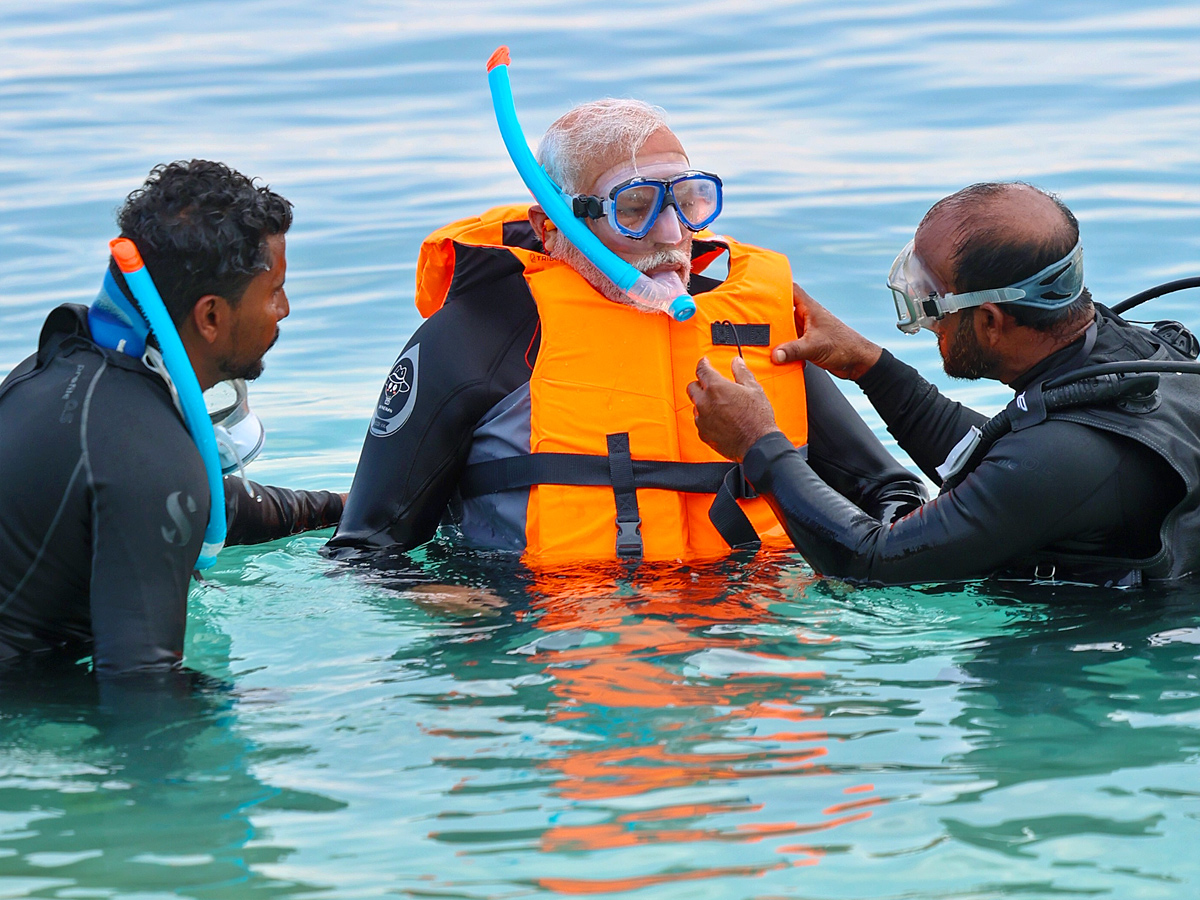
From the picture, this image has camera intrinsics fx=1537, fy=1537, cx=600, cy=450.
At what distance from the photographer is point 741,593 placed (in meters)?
4.05

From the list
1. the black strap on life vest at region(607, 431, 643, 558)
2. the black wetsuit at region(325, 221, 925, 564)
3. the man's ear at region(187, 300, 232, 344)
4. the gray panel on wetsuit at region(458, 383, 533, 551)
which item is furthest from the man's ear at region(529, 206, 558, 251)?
the man's ear at region(187, 300, 232, 344)

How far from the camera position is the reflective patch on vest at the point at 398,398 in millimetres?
4266

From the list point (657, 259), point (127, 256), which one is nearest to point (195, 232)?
point (127, 256)

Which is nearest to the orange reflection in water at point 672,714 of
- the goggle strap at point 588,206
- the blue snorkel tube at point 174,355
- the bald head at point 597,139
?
the blue snorkel tube at point 174,355

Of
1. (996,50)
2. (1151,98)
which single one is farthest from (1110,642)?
(996,50)

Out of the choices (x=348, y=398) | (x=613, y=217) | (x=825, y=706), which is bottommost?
(x=825, y=706)

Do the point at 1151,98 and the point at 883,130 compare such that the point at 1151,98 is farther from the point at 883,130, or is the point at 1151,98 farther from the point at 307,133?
the point at 307,133

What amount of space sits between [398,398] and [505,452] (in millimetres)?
334

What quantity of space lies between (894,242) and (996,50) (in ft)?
17.2

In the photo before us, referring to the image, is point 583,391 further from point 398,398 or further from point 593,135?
point 593,135

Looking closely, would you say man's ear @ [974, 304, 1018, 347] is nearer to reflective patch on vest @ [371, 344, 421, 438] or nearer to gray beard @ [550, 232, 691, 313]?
gray beard @ [550, 232, 691, 313]

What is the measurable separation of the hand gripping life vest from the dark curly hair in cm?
121

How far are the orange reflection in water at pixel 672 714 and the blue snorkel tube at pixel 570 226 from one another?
757 mm

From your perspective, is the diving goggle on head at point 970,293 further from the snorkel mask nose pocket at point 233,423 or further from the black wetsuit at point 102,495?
the black wetsuit at point 102,495
